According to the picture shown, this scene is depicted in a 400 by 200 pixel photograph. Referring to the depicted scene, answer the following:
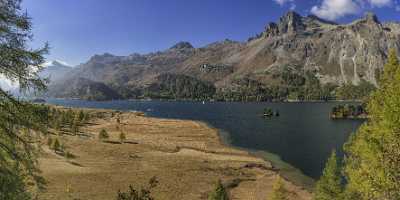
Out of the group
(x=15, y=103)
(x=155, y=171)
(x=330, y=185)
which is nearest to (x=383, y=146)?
(x=330, y=185)

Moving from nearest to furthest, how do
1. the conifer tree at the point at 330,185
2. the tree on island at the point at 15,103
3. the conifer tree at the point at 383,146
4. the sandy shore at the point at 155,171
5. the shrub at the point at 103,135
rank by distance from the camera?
the tree on island at the point at 15,103 < the conifer tree at the point at 383,146 < the conifer tree at the point at 330,185 < the sandy shore at the point at 155,171 < the shrub at the point at 103,135

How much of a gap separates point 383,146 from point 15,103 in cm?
1993

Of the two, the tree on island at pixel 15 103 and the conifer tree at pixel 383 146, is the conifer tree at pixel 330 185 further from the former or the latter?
the tree on island at pixel 15 103

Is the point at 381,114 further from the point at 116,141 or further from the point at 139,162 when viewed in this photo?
the point at 116,141

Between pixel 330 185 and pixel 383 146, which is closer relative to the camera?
pixel 383 146

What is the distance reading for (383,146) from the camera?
20.1 m

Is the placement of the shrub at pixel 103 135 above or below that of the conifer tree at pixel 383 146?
below

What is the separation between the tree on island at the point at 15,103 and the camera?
13445 mm

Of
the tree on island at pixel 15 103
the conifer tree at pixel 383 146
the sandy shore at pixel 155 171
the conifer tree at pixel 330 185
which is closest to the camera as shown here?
the tree on island at pixel 15 103

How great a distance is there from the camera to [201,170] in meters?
61.4

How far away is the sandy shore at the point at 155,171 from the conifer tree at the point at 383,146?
28.1m

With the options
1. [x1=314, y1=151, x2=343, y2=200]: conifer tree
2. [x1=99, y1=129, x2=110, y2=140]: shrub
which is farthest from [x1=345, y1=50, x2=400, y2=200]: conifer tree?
[x1=99, y1=129, x2=110, y2=140]: shrub

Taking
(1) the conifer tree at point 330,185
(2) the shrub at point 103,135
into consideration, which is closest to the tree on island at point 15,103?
(1) the conifer tree at point 330,185

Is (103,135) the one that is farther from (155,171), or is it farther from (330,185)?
(330,185)
